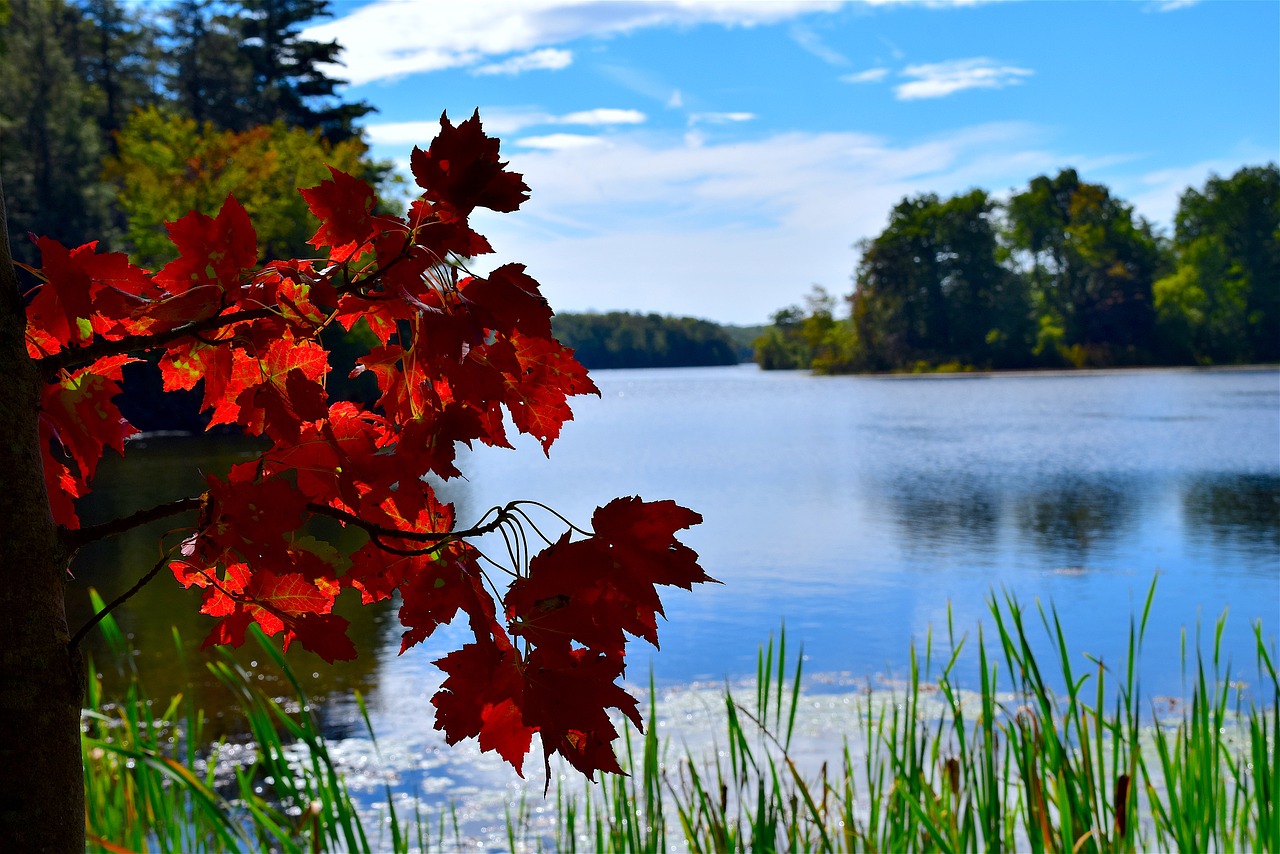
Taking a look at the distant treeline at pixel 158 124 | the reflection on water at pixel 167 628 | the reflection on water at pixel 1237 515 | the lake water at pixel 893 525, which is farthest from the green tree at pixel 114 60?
the reflection on water at pixel 1237 515

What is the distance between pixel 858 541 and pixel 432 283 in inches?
452

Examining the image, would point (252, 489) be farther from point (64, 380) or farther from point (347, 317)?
point (64, 380)

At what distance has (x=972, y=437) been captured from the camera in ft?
80.1

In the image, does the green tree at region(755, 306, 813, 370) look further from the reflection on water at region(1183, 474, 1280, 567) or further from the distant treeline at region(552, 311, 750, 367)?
the reflection on water at region(1183, 474, 1280, 567)

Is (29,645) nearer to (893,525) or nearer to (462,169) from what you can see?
(462,169)

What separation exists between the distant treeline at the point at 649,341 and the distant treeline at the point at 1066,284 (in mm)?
24586

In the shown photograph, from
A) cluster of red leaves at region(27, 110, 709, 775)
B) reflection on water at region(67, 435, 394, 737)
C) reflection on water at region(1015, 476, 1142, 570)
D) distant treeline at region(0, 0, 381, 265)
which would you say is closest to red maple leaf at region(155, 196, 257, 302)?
cluster of red leaves at region(27, 110, 709, 775)

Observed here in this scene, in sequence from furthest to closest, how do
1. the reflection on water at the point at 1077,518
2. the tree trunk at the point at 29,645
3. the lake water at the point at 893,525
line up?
the reflection on water at the point at 1077,518
the lake water at the point at 893,525
the tree trunk at the point at 29,645

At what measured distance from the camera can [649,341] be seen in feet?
325

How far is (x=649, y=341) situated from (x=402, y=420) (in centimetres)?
9840

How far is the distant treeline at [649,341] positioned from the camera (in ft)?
295

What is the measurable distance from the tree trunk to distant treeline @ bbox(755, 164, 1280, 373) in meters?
64.2

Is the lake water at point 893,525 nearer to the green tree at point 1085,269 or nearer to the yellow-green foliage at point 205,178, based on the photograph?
the yellow-green foliage at point 205,178

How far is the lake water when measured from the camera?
304 inches
